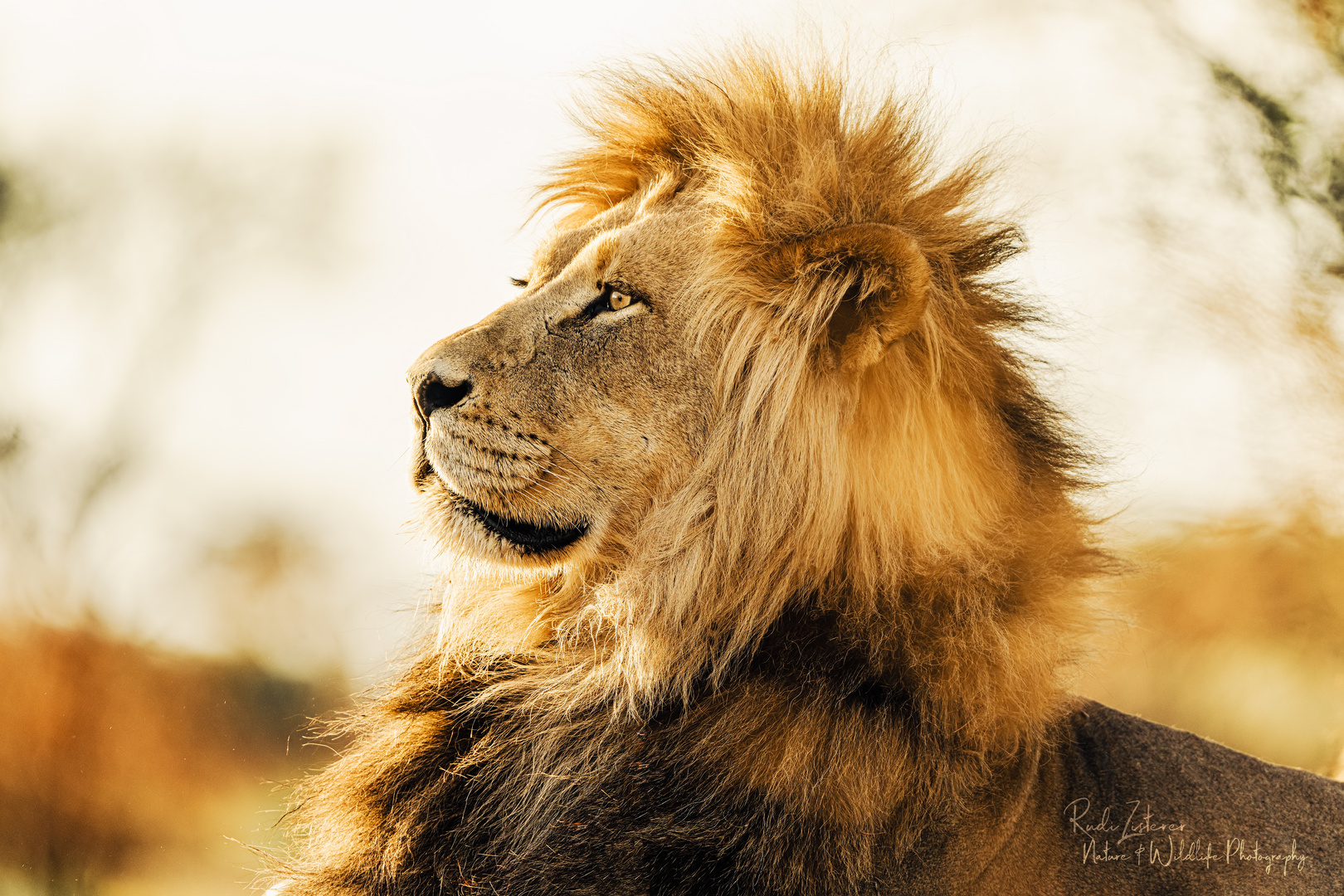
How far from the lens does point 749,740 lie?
60.8 inches

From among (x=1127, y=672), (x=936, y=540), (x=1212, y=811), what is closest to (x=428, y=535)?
(x=936, y=540)

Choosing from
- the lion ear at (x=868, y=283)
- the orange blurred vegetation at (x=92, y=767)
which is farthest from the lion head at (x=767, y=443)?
the orange blurred vegetation at (x=92, y=767)

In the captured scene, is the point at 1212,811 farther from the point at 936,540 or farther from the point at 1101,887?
the point at 936,540

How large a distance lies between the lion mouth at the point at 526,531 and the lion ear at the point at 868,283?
0.63 metres

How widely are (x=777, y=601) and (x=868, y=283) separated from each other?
2.01 feet

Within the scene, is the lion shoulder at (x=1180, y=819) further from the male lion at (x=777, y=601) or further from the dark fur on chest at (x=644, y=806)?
the dark fur on chest at (x=644, y=806)

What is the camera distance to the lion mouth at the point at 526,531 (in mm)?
1736

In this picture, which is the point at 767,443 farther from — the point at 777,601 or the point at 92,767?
the point at 92,767

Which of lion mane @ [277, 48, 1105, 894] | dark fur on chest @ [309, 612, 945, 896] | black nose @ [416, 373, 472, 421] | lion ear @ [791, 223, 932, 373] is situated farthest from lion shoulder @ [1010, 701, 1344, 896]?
black nose @ [416, 373, 472, 421]

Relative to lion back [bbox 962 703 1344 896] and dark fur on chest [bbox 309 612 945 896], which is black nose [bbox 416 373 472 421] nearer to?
dark fur on chest [bbox 309 612 945 896]

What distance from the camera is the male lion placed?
151cm

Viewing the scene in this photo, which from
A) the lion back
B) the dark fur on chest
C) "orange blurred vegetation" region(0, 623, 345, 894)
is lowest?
"orange blurred vegetation" region(0, 623, 345, 894)

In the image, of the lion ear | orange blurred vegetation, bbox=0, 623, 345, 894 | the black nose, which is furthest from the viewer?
orange blurred vegetation, bbox=0, 623, 345, 894

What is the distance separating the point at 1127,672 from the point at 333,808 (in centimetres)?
346
